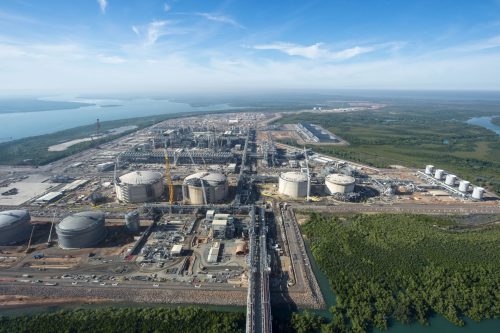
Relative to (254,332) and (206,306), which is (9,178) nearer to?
(206,306)

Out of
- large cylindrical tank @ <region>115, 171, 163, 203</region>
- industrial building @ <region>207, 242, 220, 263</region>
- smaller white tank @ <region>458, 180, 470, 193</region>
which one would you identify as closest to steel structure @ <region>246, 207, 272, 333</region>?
industrial building @ <region>207, 242, 220, 263</region>

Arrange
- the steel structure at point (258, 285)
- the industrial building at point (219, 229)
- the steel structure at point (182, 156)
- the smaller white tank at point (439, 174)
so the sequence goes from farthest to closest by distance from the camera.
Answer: the steel structure at point (182, 156) < the smaller white tank at point (439, 174) < the industrial building at point (219, 229) < the steel structure at point (258, 285)

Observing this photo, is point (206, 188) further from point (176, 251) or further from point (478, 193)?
point (478, 193)

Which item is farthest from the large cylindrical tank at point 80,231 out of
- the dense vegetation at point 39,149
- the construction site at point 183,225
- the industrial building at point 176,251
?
the dense vegetation at point 39,149

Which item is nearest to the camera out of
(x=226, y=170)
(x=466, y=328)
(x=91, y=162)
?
(x=466, y=328)

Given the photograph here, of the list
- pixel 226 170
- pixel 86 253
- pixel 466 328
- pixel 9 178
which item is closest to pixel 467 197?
pixel 466 328

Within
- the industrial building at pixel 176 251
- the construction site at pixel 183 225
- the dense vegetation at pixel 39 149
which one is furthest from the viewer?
the dense vegetation at pixel 39 149

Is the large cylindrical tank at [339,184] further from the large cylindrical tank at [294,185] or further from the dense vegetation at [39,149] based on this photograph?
the dense vegetation at [39,149]
